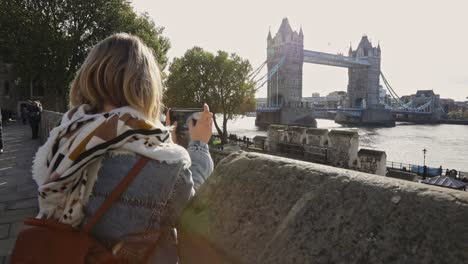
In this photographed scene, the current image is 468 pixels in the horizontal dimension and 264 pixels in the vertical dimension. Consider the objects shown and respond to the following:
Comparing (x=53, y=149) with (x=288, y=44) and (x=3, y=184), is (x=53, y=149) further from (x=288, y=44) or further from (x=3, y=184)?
(x=288, y=44)

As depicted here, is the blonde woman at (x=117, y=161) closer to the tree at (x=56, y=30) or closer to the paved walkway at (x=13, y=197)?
the paved walkway at (x=13, y=197)

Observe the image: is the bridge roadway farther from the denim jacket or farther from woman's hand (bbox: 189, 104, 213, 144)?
the denim jacket

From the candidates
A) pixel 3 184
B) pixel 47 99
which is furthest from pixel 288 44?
pixel 3 184

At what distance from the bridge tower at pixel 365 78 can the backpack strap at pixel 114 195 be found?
118 metres

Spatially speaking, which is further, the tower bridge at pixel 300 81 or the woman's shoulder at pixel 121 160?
the tower bridge at pixel 300 81

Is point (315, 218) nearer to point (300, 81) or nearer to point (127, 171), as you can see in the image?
point (127, 171)

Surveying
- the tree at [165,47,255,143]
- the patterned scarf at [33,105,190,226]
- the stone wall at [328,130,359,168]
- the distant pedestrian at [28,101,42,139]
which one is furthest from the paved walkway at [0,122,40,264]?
the tree at [165,47,255,143]

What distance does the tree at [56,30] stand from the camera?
915 inches

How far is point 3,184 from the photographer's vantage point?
5.68m

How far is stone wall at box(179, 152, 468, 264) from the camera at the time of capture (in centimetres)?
98

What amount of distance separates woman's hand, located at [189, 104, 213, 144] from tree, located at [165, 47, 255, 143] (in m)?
33.7

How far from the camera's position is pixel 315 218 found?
1214 millimetres

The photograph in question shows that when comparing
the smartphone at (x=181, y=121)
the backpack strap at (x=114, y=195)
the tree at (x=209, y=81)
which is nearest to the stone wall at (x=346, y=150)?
the smartphone at (x=181, y=121)

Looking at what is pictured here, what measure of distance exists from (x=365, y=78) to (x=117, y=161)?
405 feet
